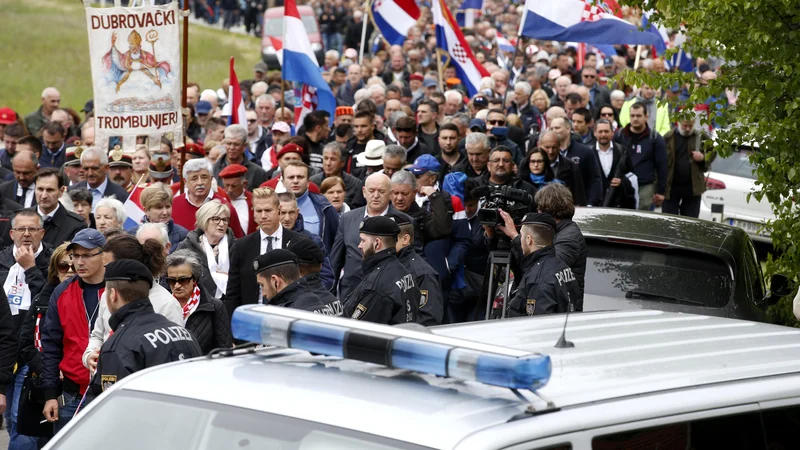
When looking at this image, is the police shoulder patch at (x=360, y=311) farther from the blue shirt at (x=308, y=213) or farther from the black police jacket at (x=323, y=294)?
the blue shirt at (x=308, y=213)

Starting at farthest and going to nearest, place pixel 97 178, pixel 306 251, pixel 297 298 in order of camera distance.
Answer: pixel 97 178 → pixel 306 251 → pixel 297 298

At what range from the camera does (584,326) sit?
4.08 meters

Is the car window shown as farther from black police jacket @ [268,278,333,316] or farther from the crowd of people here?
black police jacket @ [268,278,333,316]

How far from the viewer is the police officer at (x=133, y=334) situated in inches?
213

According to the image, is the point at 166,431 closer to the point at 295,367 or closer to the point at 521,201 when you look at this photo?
the point at 295,367

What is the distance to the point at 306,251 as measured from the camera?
22.7ft

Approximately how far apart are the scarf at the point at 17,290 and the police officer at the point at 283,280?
241 centimetres

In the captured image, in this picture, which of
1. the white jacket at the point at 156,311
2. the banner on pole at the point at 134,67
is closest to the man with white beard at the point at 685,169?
the banner on pole at the point at 134,67

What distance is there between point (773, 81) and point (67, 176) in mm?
7989

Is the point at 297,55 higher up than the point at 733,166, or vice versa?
the point at 297,55

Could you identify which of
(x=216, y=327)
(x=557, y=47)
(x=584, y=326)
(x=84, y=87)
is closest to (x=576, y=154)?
(x=216, y=327)

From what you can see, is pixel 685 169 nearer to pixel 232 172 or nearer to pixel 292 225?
pixel 232 172

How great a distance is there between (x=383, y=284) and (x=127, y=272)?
1.95 m

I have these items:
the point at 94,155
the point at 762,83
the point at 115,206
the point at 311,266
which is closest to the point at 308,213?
the point at 115,206
